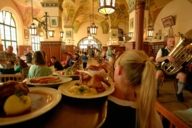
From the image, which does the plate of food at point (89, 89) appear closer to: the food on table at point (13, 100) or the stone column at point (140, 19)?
the food on table at point (13, 100)

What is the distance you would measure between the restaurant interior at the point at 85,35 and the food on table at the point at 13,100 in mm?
61

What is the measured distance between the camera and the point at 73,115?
104 centimetres

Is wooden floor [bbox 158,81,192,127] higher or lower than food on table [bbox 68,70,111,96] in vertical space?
lower

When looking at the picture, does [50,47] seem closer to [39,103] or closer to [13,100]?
[39,103]

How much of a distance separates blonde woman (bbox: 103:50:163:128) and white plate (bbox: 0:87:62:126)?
362 millimetres

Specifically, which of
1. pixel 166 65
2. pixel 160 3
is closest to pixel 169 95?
pixel 166 65

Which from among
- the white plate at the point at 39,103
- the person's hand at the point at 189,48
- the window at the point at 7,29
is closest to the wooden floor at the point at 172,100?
the person's hand at the point at 189,48

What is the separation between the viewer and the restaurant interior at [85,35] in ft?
3.30

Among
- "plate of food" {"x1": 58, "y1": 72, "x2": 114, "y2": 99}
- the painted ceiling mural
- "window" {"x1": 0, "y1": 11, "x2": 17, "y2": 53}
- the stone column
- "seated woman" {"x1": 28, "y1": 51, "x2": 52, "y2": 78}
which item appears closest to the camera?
"plate of food" {"x1": 58, "y1": 72, "x2": 114, "y2": 99}

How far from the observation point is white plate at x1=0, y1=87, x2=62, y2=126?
0.81 meters

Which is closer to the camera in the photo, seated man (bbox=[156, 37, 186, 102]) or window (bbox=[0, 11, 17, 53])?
seated man (bbox=[156, 37, 186, 102])

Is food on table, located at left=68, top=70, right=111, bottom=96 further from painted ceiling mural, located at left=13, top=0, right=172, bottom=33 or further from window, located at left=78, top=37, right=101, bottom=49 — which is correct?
window, located at left=78, top=37, right=101, bottom=49

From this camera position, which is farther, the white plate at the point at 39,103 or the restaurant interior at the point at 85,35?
the restaurant interior at the point at 85,35

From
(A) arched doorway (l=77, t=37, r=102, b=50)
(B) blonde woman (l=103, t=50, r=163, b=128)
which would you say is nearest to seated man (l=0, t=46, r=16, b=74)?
(B) blonde woman (l=103, t=50, r=163, b=128)
